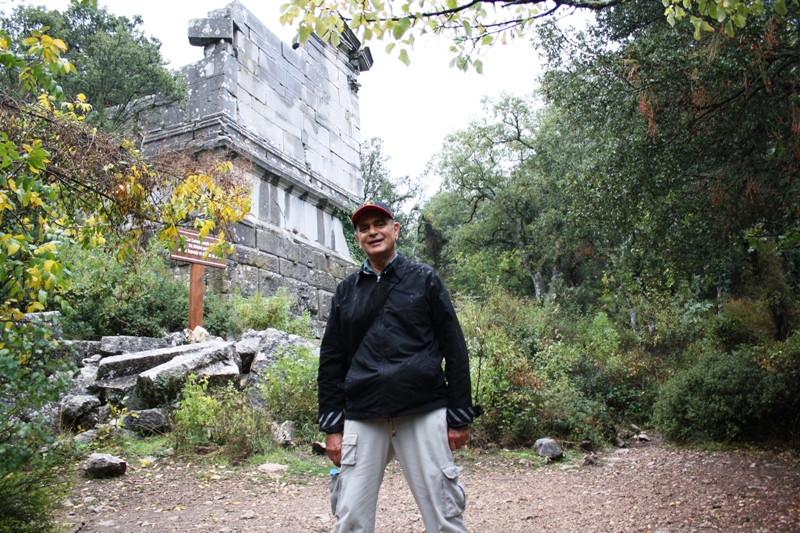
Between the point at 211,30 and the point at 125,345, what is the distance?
222 inches

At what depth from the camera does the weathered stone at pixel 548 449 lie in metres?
6.20

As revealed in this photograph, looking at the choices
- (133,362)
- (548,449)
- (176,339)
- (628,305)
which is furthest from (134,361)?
(628,305)

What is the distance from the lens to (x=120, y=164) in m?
3.73

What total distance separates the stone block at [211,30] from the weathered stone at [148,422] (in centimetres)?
666

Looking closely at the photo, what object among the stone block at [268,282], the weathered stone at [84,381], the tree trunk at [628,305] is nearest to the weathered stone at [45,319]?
the weathered stone at [84,381]

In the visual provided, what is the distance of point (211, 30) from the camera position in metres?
10.2

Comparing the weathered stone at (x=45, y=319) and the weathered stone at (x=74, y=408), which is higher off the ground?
the weathered stone at (x=45, y=319)

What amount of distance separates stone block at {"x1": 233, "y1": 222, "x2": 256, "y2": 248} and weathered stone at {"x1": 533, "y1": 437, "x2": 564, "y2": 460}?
5.54 m

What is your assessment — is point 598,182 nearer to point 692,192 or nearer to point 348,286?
point 692,192

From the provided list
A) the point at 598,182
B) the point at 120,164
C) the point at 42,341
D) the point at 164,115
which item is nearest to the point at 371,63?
the point at 164,115

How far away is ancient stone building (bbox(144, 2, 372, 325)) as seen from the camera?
9.98 metres

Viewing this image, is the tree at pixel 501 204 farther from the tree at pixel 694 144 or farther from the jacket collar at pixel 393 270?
the jacket collar at pixel 393 270

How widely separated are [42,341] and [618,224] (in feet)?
21.4

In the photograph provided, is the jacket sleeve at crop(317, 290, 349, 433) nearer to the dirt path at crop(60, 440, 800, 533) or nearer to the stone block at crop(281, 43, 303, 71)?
the dirt path at crop(60, 440, 800, 533)
